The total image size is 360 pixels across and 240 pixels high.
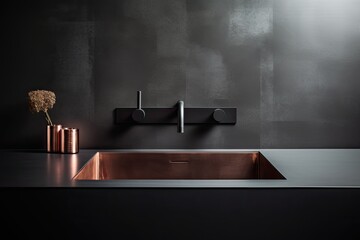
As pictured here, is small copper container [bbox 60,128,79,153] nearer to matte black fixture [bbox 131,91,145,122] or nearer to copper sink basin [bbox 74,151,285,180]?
copper sink basin [bbox 74,151,285,180]

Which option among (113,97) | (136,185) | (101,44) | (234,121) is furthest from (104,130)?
(136,185)

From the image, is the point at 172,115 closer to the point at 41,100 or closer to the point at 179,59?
the point at 179,59

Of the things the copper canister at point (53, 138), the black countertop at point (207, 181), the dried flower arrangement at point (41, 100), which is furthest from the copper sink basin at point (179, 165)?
the dried flower arrangement at point (41, 100)

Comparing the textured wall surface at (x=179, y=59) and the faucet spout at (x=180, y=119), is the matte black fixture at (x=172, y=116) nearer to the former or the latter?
the textured wall surface at (x=179, y=59)

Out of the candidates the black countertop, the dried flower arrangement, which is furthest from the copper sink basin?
the dried flower arrangement

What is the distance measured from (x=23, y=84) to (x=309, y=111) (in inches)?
50.7

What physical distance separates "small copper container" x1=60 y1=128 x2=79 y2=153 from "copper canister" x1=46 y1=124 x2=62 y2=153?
0.02 m

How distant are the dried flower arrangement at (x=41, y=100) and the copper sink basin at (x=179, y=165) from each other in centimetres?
30

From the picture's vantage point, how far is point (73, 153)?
164cm

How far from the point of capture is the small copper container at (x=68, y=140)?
162cm

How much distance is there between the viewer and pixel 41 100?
1634 mm

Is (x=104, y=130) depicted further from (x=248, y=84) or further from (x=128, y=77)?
(x=248, y=84)

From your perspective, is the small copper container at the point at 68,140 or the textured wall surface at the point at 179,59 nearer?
the small copper container at the point at 68,140

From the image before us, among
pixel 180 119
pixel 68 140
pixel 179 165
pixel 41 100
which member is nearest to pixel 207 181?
pixel 180 119
